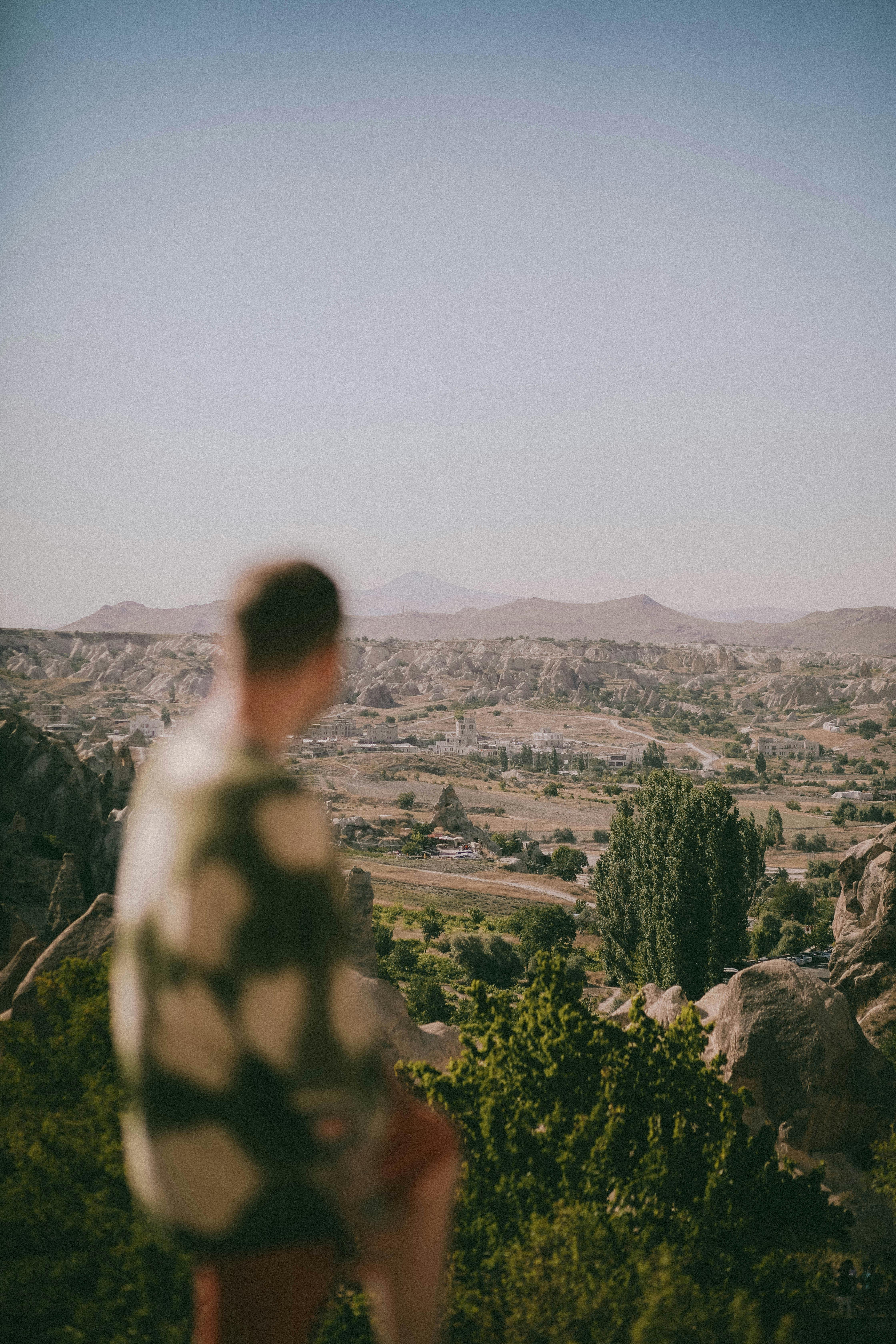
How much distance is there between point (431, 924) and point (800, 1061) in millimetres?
18242

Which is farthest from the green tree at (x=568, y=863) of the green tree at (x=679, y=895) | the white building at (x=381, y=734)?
the white building at (x=381, y=734)

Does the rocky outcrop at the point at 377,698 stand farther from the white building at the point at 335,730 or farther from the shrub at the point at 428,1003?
the shrub at the point at 428,1003

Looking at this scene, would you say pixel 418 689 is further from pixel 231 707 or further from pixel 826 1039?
pixel 231 707

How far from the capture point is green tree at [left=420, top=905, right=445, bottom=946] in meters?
25.8

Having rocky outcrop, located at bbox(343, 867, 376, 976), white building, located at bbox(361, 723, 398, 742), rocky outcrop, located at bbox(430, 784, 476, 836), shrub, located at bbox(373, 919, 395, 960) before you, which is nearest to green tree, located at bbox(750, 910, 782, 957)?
shrub, located at bbox(373, 919, 395, 960)

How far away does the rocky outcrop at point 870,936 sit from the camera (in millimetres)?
13164

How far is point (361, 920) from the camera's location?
44.4ft

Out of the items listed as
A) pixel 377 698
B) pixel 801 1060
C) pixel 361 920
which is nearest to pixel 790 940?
pixel 361 920

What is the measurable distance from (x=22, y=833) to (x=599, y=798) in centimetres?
4867

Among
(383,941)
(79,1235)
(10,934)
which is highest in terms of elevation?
(79,1235)

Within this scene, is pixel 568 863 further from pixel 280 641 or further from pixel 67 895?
pixel 280 641

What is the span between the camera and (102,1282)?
3223mm

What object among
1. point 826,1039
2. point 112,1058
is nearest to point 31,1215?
point 112,1058

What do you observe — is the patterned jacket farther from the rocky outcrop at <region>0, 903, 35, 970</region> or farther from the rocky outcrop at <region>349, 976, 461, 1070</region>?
the rocky outcrop at <region>0, 903, 35, 970</region>
